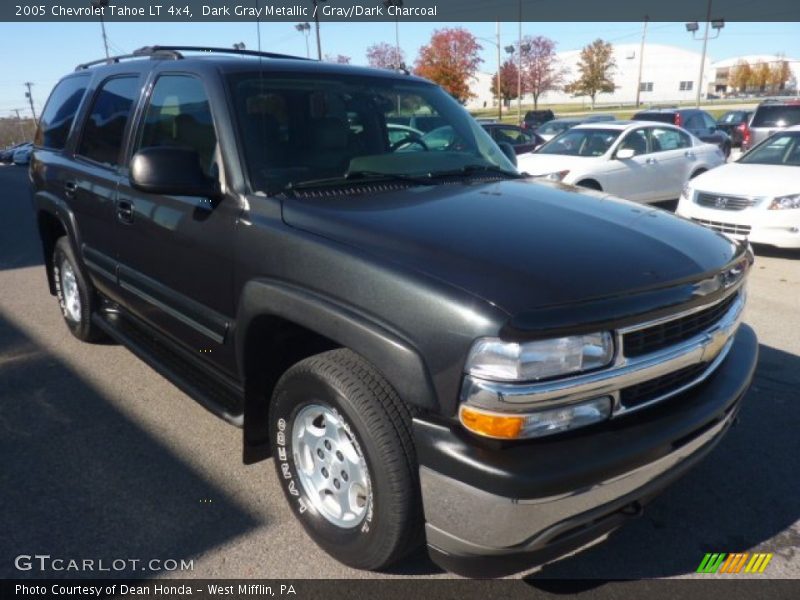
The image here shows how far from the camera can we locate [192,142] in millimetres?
3143

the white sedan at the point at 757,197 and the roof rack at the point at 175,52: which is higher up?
the roof rack at the point at 175,52

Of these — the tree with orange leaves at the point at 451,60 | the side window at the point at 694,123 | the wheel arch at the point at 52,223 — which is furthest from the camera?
the tree with orange leaves at the point at 451,60

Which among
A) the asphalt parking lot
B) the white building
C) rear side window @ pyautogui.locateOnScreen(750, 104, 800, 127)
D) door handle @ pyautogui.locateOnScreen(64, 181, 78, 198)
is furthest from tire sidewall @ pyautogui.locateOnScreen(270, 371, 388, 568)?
the white building

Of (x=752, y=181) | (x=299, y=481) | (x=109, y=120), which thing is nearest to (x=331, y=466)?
(x=299, y=481)

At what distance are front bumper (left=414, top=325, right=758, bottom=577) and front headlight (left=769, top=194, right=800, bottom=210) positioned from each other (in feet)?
21.1

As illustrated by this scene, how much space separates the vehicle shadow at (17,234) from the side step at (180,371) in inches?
197

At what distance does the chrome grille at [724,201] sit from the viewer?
7770mm

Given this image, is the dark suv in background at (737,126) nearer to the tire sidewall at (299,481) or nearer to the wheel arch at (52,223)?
the wheel arch at (52,223)

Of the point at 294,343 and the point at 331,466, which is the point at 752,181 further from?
the point at 331,466

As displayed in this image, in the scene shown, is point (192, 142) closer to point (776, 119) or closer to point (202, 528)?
point (202, 528)

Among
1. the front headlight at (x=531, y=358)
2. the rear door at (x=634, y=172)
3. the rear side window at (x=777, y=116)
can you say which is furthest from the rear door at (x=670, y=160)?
the front headlight at (x=531, y=358)

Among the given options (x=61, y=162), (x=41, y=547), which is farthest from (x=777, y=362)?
(x=61, y=162)

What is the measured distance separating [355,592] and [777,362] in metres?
3.58

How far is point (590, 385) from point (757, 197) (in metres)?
6.91
